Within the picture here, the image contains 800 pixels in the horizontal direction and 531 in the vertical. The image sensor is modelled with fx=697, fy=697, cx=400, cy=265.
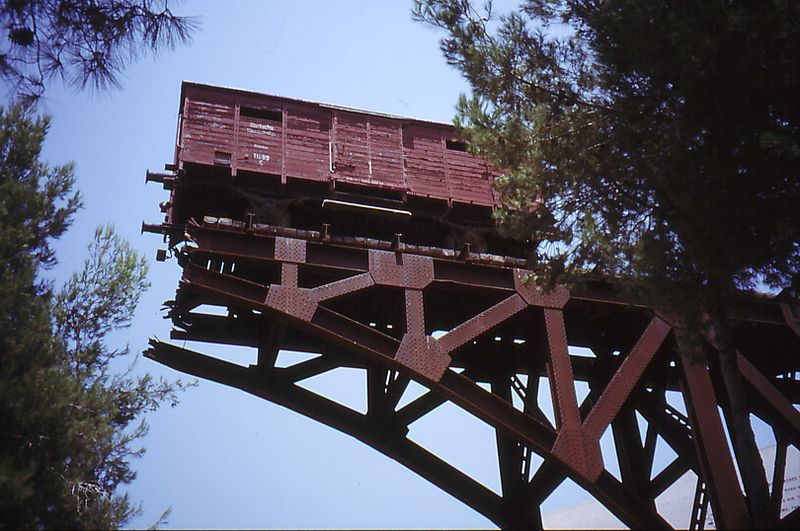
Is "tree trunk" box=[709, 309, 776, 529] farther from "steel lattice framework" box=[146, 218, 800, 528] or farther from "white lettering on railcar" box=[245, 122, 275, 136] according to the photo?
"white lettering on railcar" box=[245, 122, 275, 136]

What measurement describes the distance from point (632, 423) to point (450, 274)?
3653 mm

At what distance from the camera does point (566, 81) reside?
6.44 m

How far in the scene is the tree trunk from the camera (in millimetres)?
5035

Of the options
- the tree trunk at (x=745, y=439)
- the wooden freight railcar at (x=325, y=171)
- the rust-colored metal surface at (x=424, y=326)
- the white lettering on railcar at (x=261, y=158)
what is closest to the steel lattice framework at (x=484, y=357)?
the rust-colored metal surface at (x=424, y=326)

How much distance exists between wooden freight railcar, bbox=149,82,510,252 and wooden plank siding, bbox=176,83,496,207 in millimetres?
17

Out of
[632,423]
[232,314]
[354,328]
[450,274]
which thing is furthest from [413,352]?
[632,423]

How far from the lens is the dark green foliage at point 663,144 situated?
511cm

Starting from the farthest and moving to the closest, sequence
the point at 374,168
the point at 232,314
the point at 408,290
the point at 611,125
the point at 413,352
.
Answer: the point at 374,168, the point at 232,314, the point at 408,290, the point at 413,352, the point at 611,125

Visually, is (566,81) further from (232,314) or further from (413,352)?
(232,314)

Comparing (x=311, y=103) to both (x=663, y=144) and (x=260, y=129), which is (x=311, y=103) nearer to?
(x=260, y=129)

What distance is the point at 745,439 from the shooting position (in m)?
5.18

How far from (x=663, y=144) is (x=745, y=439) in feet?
7.64

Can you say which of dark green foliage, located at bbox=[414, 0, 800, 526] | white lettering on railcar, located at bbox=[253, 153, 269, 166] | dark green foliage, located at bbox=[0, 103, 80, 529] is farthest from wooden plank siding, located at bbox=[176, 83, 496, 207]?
dark green foliage, located at bbox=[414, 0, 800, 526]

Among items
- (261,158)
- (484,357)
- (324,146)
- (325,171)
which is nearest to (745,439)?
(484,357)
